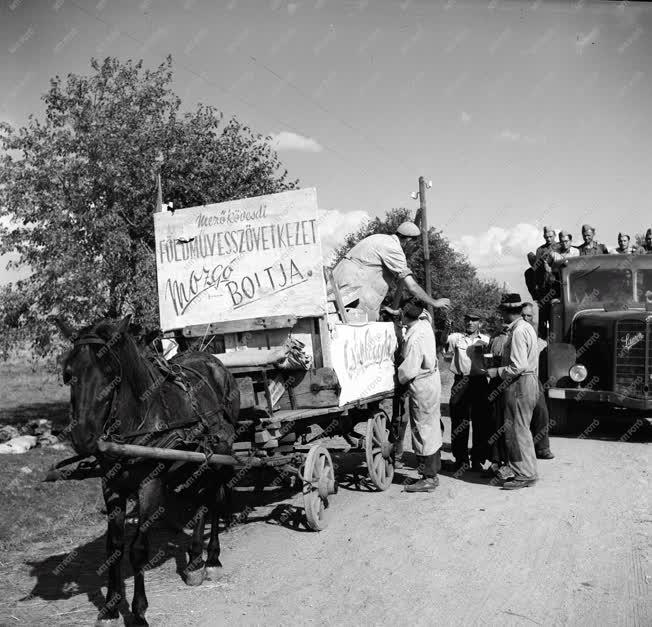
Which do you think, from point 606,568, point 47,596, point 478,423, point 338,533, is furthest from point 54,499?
point 606,568

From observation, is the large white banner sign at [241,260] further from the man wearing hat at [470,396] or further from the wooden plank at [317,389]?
the man wearing hat at [470,396]

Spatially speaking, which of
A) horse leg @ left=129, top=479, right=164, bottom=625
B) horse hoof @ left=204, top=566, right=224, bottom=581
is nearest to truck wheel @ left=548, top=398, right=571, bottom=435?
horse hoof @ left=204, top=566, right=224, bottom=581

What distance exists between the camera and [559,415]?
1174 centimetres

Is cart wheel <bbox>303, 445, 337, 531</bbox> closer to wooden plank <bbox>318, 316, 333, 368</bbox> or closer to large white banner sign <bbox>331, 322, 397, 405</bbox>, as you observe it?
large white banner sign <bbox>331, 322, 397, 405</bbox>

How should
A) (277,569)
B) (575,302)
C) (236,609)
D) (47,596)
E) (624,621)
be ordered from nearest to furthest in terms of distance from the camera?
(624,621) → (236,609) → (47,596) → (277,569) → (575,302)

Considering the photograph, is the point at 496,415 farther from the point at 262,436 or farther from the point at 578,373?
the point at 262,436

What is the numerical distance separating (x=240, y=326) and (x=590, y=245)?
29.7 feet

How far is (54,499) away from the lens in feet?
25.5

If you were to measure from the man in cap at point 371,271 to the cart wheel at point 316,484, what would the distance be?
7.25ft

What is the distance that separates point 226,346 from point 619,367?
7.08m

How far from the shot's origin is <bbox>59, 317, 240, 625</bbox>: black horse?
423 cm

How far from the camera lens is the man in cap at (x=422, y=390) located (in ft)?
26.0

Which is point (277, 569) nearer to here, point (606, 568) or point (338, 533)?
point (338, 533)

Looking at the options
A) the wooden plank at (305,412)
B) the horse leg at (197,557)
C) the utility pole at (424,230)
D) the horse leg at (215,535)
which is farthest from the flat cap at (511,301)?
the utility pole at (424,230)
